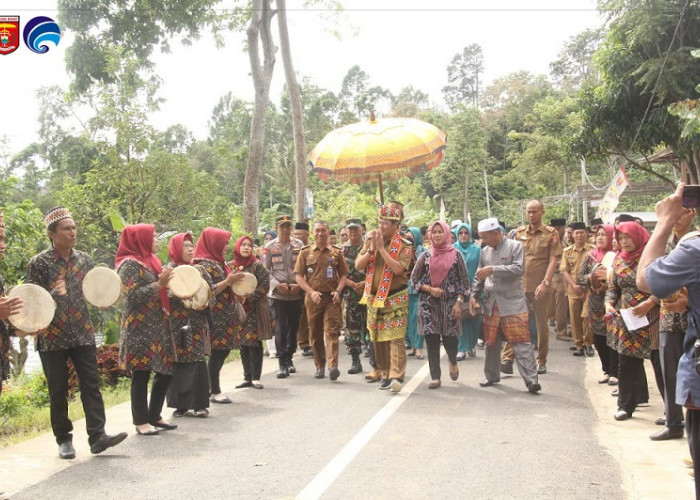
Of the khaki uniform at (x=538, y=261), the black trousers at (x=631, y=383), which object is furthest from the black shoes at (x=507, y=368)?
the black trousers at (x=631, y=383)

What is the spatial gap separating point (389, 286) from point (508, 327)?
1451mm

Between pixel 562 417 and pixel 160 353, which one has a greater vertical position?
pixel 160 353

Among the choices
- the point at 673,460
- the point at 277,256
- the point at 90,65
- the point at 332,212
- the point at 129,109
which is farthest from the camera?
the point at 332,212

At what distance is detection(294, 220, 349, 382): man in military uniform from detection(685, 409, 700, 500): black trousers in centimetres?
596

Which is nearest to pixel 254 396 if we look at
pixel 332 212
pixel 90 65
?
pixel 90 65

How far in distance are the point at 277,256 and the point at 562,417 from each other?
4.95 metres

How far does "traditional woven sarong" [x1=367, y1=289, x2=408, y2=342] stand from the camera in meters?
8.58

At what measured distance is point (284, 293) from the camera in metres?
10.2

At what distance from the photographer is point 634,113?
41.2 ft

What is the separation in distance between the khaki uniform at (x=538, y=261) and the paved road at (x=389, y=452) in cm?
178

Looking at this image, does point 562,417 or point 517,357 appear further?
point 517,357

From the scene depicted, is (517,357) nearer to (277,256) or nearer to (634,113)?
(277,256)

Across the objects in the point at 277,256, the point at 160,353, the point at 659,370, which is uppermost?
the point at 277,256

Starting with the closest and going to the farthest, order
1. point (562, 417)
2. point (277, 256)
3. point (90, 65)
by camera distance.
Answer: point (562, 417)
point (277, 256)
point (90, 65)
